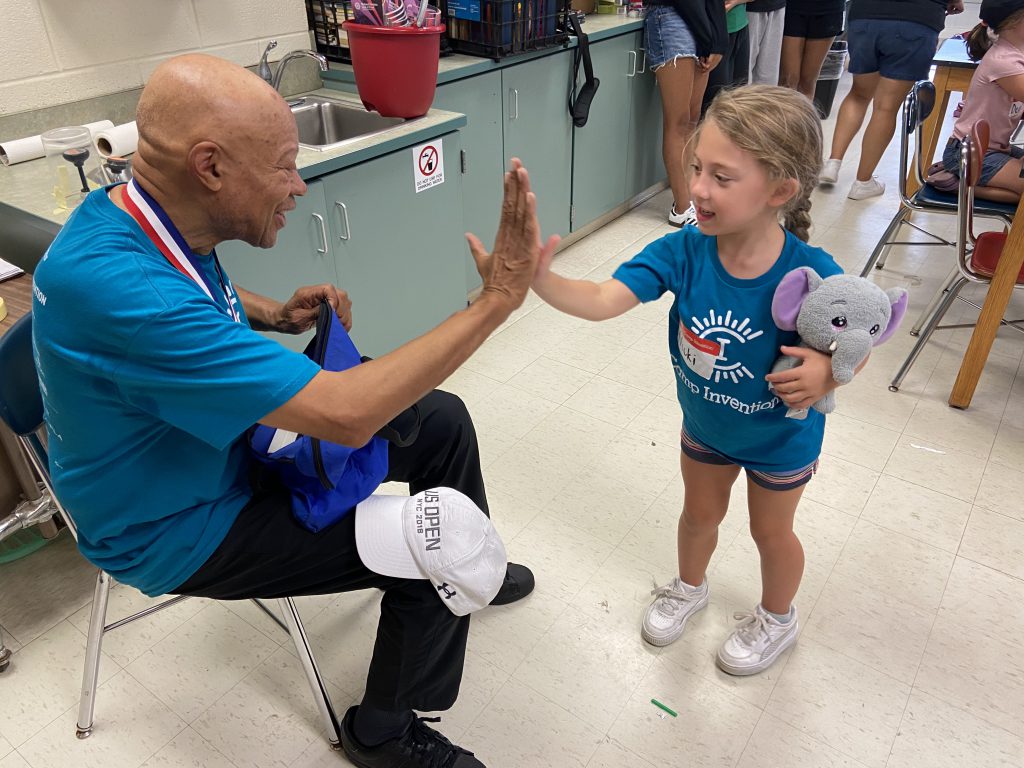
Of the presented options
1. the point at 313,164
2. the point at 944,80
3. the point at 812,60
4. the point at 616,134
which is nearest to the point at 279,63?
the point at 313,164

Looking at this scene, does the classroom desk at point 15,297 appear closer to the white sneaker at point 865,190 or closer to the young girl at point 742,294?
the young girl at point 742,294

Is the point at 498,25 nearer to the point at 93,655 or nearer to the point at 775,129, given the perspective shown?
the point at 775,129

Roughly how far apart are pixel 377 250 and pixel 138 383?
1471mm

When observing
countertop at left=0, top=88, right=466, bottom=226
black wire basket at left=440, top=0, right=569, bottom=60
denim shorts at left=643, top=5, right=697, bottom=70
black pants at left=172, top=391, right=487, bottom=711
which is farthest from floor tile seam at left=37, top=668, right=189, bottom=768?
denim shorts at left=643, top=5, right=697, bottom=70

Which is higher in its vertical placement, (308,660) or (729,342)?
(729,342)

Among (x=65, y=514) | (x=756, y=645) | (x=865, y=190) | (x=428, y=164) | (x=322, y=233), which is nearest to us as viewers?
(x=65, y=514)

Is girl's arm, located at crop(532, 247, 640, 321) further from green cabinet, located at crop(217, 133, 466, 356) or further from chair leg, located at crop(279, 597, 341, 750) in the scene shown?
green cabinet, located at crop(217, 133, 466, 356)

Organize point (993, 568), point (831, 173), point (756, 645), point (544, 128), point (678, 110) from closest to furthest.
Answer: point (756, 645)
point (993, 568)
point (544, 128)
point (678, 110)
point (831, 173)

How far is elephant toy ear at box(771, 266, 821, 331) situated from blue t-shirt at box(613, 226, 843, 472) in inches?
1.3

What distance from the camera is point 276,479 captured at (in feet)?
4.25

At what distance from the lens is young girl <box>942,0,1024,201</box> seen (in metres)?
2.46

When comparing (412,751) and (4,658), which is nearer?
(412,751)

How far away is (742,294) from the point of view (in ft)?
4.03

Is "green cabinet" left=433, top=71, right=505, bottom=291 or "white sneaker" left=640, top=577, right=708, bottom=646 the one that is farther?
"green cabinet" left=433, top=71, right=505, bottom=291
